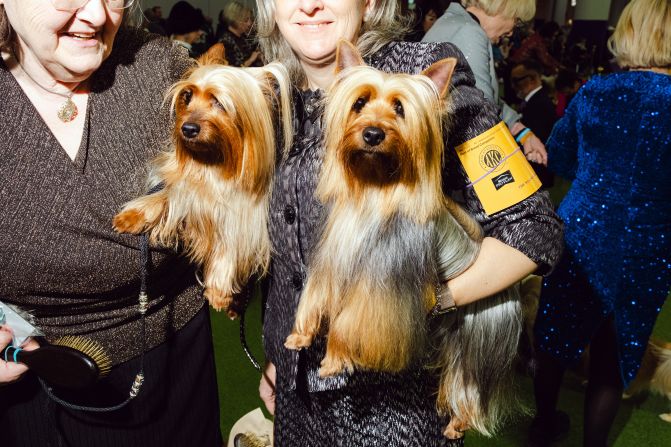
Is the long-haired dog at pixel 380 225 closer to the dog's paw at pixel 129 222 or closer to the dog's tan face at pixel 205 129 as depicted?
the dog's tan face at pixel 205 129

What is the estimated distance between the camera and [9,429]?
154cm

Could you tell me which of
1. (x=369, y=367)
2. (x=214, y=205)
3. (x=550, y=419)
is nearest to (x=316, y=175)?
(x=214, y=205)

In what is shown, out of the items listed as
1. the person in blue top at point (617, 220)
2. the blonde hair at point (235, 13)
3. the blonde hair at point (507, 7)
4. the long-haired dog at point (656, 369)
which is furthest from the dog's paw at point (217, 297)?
the blonde hair at point (235, 13)

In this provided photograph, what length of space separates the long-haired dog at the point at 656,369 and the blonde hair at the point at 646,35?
1.48 m

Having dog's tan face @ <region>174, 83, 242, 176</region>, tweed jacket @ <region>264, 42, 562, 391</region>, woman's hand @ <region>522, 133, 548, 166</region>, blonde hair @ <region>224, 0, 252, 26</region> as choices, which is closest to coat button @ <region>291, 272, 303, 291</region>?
tweed jacket @ <region>264, 42, 562, 391</region>

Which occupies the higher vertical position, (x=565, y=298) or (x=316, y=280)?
(x=316, y=280)

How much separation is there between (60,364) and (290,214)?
606 millimetres

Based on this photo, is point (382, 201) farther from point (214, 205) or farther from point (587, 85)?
point (587, 85)

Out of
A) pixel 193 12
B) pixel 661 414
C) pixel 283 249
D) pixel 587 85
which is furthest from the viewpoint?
pixel 193 12

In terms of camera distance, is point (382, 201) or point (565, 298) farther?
point (565, 298)

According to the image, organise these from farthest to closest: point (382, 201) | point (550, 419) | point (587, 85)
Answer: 1. point (550, 419)
2. point (587, 85)
3. point (382, 201)

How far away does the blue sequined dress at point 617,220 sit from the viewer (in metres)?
2.70

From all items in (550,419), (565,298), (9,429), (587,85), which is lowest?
(550,419)

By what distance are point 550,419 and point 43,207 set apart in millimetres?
2814
